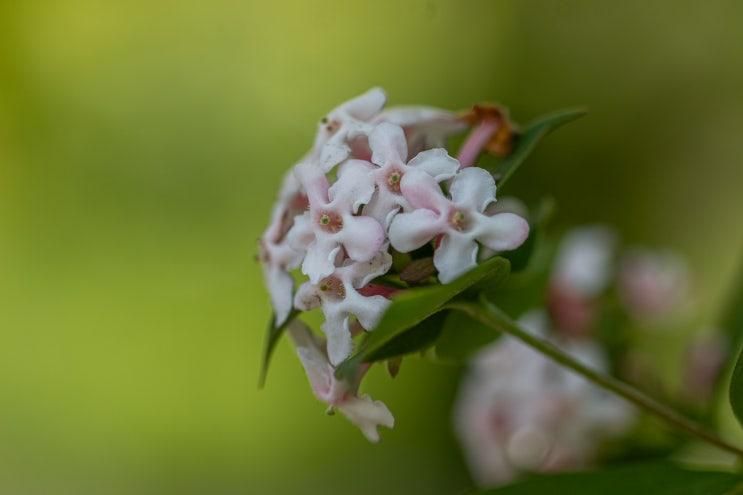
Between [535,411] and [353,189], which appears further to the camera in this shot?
[535,411]

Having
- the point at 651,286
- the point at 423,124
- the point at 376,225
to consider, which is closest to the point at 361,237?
the point at 376,225

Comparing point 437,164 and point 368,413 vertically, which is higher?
point 437,164

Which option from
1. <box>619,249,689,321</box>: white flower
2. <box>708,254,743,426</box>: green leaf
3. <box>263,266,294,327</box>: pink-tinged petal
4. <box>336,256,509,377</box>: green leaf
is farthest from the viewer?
<box>619,249,689,321</box>: white flower

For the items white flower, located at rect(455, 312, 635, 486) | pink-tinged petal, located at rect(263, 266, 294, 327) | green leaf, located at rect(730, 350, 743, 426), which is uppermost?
pink-tinged petal, located at rect(263, 266, 294, 327)

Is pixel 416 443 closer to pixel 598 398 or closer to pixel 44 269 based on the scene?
pixel 44 269

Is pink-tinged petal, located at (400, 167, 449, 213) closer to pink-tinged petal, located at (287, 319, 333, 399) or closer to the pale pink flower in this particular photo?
pink-tinged petal, located at (287, 319, 333, 399)

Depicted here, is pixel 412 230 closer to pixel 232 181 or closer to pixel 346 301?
pixel 346 301

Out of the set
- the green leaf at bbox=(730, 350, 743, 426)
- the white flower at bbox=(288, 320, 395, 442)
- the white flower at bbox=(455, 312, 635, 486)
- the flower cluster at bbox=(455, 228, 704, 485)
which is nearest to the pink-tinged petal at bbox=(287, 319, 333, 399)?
the white flower at bbox=(288, 320, 395, 442)

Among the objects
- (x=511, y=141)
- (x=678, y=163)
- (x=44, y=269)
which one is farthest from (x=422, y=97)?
(x=511, y=141)
